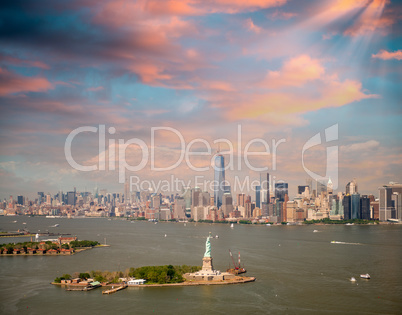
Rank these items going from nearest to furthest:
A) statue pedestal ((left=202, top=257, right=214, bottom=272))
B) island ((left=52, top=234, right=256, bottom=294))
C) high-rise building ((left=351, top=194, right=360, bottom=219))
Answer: island ((left=52, top=234, right=256, bottom=294))
statue pedestal ((left=202, top=257, right=214, bottom=272))
high-rise building ((left=351, top=194, right=360, bottom=219))

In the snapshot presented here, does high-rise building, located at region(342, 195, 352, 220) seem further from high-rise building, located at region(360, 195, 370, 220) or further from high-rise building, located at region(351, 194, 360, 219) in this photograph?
high-rise building, located at region(360, 195, 370, 220)

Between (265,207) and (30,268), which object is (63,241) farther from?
(265,207)

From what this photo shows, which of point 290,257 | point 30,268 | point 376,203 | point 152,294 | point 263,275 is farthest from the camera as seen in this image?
point 376,203

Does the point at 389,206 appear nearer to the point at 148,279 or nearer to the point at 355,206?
the point at 355,206

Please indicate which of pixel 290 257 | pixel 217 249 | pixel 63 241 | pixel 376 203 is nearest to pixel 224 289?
pixel 290 257

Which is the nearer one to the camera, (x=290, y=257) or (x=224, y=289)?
(x=224, y=289)

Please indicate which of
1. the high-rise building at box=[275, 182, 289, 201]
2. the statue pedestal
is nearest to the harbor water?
the statue pedestal

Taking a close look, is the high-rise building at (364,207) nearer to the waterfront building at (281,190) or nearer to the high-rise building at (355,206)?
the high-rise building at (355,206)

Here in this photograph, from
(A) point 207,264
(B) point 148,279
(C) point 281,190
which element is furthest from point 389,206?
(B) point 148,279

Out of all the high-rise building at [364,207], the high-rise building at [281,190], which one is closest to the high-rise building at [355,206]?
the high-rise building at [364,207]

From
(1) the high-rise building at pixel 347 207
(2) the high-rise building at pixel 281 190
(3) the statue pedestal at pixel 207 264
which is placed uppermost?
(2) the high-rise building at pixel 281 190

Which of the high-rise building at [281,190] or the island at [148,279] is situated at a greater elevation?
the high-rise building at [281,190]
